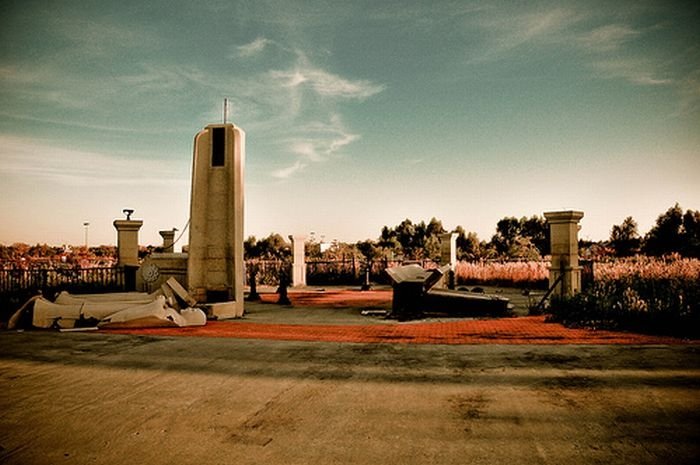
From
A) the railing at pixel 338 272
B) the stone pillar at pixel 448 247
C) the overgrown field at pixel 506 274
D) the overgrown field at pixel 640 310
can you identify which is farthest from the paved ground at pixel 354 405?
the railing at pixel 338 272

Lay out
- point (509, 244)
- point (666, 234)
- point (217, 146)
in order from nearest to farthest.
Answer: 1. point (217, 146)
2. point (666, 234)
3. point (509, 244)

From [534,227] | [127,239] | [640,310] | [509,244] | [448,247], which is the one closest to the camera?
[640,310]

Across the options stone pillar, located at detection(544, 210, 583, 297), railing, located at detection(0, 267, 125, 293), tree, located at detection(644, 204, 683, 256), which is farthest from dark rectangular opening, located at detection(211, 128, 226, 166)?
tree, located at detection(644, 204, 683, 256)

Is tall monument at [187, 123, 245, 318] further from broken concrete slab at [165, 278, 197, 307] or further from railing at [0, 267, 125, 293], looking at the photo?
railing at [0, 267, 125, 293]

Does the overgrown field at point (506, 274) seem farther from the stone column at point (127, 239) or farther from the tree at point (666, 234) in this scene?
the tree at point (666, 234)

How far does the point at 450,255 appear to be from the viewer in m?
20.6

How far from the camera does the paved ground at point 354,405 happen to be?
11.1 ft

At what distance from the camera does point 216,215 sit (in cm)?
1193

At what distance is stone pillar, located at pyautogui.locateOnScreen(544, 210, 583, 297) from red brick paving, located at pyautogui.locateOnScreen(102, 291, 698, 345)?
80.6 inches

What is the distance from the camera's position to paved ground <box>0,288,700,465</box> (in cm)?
339

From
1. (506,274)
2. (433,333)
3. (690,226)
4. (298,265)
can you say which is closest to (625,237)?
(690,226)

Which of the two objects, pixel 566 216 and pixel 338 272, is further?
pixel 338 272

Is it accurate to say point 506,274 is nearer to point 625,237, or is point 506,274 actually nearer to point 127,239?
point 127,239

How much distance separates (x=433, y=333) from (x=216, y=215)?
676 cm
